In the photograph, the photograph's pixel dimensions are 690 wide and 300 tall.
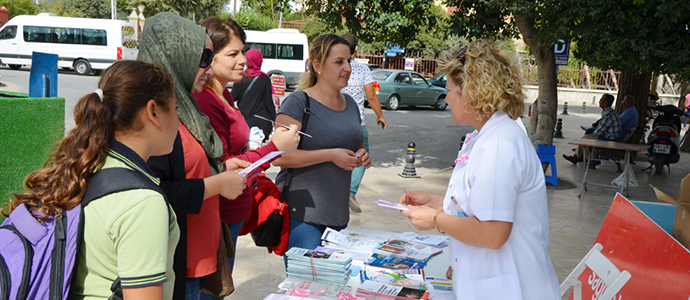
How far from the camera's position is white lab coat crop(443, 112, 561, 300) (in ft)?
5.70

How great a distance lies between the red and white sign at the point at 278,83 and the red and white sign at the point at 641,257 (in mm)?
6598

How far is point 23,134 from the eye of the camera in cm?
333

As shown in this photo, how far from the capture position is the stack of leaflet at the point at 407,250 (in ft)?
9.28

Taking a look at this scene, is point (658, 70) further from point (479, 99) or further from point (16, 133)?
point (16, 133)

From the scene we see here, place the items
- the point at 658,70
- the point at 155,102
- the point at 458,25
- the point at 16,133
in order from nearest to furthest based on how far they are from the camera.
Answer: the point at 155,102
the point at 16,133
the point at 658,70
the point at 458,25

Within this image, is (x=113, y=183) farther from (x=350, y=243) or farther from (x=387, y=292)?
(x=350, y=243)

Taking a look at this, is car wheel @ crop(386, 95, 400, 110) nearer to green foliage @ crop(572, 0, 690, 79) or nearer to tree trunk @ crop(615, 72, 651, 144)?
tree trunk @ crop(615, 72, 651, 144)

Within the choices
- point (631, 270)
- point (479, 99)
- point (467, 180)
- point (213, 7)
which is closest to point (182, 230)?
point (467, 180)

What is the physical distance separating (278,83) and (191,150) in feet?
23.8

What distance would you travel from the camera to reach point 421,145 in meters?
12.1

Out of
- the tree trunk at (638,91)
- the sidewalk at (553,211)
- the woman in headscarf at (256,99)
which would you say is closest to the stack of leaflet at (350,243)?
the sidewalk at (553,211)

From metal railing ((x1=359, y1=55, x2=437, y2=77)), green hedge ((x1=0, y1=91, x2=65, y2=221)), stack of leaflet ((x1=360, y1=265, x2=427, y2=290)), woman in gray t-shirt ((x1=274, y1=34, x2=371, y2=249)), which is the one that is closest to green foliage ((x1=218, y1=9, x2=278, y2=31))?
metal railing ((x1=359, y1=55, x2=437, y2=77))

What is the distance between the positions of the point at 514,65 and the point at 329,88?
1296mm

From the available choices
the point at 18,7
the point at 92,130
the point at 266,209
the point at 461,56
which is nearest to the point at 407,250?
the point at 266,209
